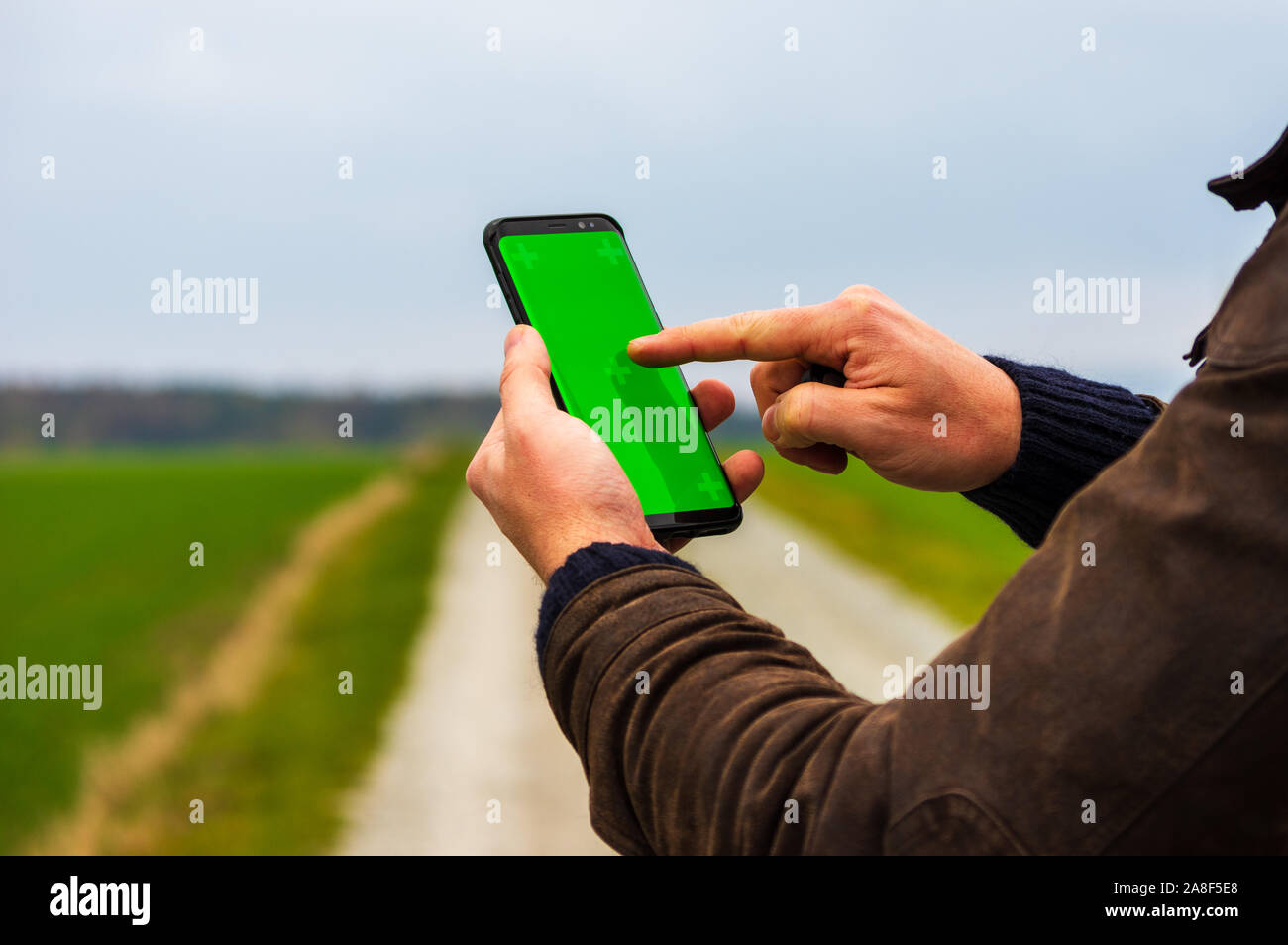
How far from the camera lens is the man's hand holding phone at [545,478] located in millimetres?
1565

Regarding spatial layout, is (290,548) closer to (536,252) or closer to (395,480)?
(395,480)

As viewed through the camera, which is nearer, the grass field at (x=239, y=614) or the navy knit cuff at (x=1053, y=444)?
the navy knit cuff at (x=1053, y=444)

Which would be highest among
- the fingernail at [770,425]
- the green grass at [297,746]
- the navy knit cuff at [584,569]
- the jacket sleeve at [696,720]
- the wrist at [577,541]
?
the fingernail at [770,425]

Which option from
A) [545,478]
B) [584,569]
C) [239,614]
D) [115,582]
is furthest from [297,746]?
[115,582]

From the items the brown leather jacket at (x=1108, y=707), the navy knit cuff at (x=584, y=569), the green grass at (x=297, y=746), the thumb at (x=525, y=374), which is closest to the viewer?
the brown leather jacket at (x=1108, y=707)

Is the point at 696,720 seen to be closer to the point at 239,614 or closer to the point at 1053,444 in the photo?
the point at 1053,444

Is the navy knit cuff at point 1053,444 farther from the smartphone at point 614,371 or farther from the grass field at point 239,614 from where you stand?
the grass field at point 239,614

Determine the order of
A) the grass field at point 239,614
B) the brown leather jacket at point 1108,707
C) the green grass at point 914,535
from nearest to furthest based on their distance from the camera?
the brown leather jacket at point 1108,707
the grass field at point 239,614
the green grass at point 914,535

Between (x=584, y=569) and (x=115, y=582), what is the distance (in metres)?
25.0

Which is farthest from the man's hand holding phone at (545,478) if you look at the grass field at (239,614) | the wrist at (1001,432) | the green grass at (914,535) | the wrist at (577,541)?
the green grass at (914,535)

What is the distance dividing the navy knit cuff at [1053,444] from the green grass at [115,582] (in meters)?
9.32

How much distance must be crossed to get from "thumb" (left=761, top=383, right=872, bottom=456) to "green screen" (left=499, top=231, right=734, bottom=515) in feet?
0.82

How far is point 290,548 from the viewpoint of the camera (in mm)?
24547

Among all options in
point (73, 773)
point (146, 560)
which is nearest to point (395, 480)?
point (146, 560)
